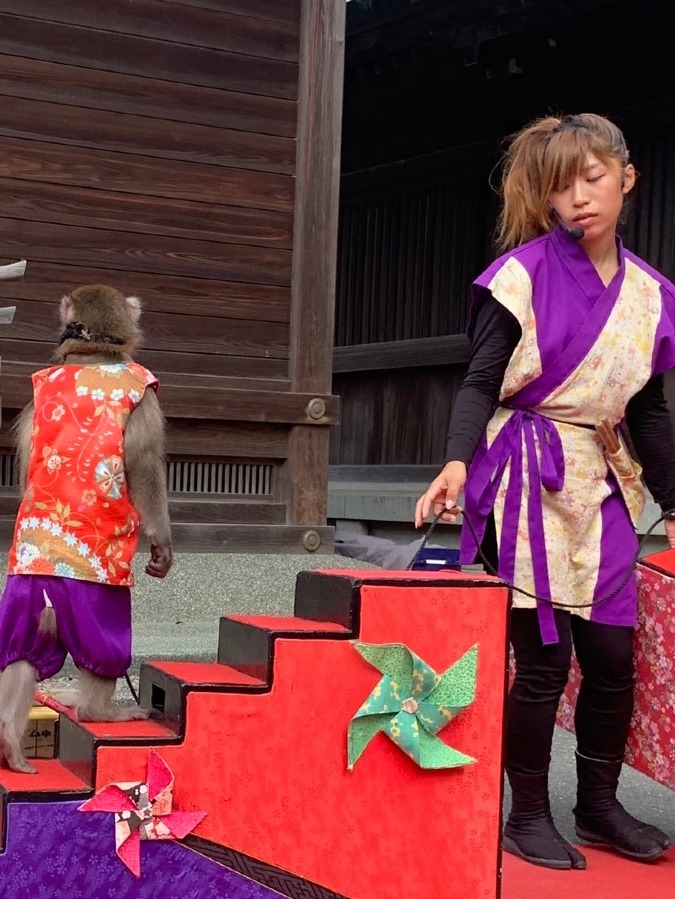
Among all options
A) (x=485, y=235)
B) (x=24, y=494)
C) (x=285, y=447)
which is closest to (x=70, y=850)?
(x=24, y=494)

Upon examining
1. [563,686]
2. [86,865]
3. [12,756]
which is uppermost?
[563,686]

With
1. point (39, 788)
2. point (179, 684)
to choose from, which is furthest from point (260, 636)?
point (39, 788)

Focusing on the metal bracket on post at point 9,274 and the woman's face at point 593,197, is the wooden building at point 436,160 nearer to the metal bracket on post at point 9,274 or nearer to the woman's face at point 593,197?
the metal bracket on post at point 9,274

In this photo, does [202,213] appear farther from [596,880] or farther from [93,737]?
[93,737]

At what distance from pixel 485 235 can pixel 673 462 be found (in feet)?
21.2

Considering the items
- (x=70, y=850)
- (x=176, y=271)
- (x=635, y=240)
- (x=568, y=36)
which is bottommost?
(x=70, y=850)

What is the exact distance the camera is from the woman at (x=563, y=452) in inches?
124

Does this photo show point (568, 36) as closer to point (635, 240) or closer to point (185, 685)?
point (635, 240)

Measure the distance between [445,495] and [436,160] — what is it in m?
7.54

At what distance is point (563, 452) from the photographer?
A: 10.5ft

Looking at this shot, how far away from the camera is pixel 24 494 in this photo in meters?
3.08

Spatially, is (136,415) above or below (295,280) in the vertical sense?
below

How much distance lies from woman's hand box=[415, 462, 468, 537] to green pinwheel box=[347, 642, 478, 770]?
1.17ft

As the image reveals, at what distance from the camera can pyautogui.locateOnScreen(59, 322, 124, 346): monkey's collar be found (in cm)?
319
